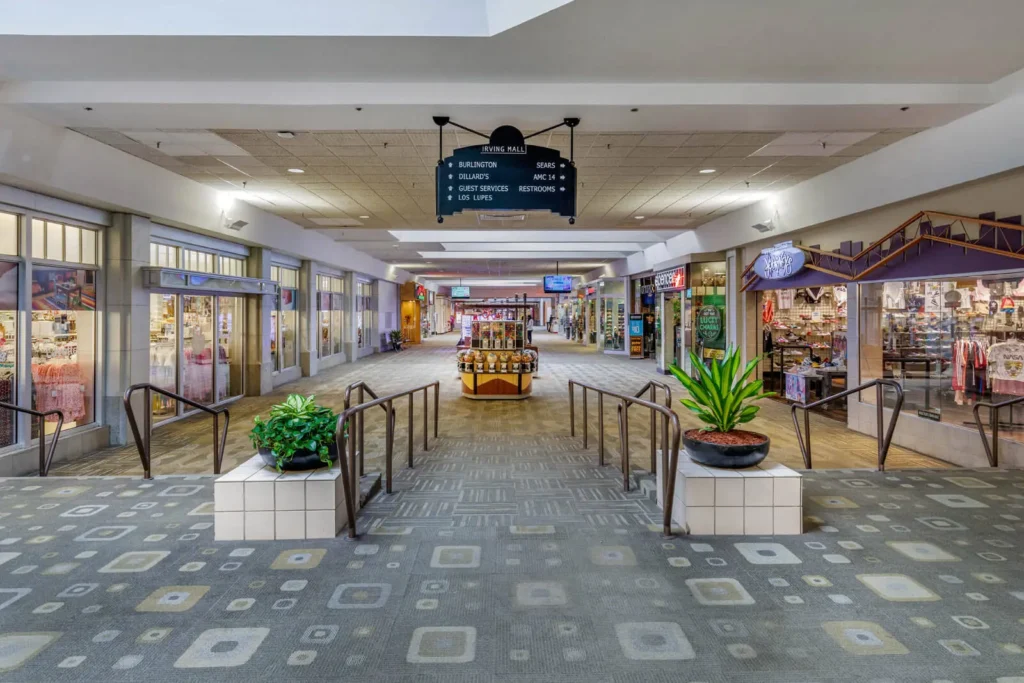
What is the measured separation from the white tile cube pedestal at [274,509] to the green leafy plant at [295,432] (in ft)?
0.62

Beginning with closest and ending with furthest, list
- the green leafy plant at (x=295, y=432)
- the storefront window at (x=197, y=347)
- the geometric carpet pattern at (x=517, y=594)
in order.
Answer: the geometric carpet pattern at (x=517, y=594), the green leafy plant at (x=295, y=432), the storefront window at (x=197, y=347)

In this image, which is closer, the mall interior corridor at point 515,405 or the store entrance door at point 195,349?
the mall interior corridor at point 515,405

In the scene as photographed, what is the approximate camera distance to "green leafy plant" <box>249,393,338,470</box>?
3.62 m

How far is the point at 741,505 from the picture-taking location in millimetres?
3547

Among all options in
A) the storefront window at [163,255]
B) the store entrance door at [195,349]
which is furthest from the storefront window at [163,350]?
the storefront window at [163,255]

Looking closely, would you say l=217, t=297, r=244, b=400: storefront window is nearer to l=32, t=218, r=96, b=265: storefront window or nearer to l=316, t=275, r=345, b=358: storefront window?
l=32, t=218, r=96, b=265: storefront window

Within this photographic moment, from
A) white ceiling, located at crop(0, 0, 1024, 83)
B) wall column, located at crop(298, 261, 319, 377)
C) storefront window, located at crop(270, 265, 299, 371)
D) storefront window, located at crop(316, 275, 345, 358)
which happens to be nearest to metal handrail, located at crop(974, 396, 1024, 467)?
white ceiling, located at crop(0, 0, 1024, 83)

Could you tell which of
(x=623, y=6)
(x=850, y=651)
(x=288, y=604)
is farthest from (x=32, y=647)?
(x=623, y=6)

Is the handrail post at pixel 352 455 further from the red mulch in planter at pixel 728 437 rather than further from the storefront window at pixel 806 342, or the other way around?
the storefront window at pixel 806 342

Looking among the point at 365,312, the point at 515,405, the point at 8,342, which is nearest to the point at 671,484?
the point at 515,405

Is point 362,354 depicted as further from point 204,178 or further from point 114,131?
point 114,131

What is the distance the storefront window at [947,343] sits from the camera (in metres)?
5.67

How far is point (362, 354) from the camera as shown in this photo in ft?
64.8

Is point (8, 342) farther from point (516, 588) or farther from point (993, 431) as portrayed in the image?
point (993, 431)
